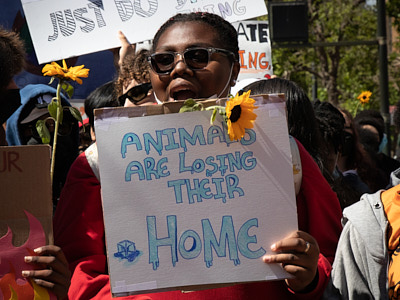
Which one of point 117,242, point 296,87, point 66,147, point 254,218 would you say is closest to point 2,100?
point 66,147

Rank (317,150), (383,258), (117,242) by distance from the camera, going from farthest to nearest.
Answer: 1. (317,150)
2. (383,258)
3. (117,242)

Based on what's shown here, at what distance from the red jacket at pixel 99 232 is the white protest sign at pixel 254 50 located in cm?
290

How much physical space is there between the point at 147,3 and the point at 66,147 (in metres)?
1.11

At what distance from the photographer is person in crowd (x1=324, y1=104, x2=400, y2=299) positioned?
6.59 feet

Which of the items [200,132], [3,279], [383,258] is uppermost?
[200,132]

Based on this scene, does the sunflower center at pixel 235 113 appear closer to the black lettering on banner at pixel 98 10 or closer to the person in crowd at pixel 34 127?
the person in crowd at pixel 34 127

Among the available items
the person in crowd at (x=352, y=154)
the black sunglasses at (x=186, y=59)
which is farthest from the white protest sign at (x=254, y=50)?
the black sunglasses at (x=186, y=59)

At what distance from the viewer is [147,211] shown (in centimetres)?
181

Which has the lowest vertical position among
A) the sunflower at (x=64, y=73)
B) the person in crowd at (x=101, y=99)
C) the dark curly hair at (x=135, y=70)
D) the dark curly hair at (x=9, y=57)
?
the person in crowd at (x=101, y=99)

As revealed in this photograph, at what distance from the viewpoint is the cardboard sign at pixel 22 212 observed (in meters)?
1.79

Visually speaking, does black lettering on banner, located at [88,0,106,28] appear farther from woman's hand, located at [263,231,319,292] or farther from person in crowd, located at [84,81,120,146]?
woman's hand, located at [263,231,319,292]

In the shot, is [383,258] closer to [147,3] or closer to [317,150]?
[317,150]

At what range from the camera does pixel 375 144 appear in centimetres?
633

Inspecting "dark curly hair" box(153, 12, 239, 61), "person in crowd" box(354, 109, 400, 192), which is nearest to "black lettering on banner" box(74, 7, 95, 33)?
"dark curly hair" box(153, 12, 239, 61)
